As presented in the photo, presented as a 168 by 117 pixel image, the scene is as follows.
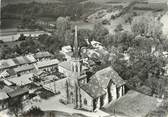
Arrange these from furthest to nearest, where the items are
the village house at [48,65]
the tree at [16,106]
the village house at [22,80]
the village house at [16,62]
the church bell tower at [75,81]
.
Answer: the village house at [16,62]
the village house at [48,65]
the village house at [22,80]
the church bell tower at [75,81]
the tree at [16,106]

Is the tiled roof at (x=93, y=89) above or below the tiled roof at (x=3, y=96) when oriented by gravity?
above

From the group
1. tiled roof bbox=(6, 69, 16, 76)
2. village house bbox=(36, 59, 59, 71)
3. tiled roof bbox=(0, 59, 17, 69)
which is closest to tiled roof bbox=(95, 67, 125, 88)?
village house bbox=(36, 59, 59, 71)

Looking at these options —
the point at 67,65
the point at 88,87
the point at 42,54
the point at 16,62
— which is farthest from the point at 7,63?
the point at 88,87

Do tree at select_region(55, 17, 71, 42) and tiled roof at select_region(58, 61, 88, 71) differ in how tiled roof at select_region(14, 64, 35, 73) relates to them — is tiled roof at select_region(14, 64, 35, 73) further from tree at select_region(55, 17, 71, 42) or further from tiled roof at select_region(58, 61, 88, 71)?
tree at select_region(55, 17, 71, 42)

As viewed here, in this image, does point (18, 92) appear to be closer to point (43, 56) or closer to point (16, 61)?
point (43, 56)

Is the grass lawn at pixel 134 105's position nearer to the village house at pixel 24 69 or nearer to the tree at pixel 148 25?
the tree at pixel 148 25

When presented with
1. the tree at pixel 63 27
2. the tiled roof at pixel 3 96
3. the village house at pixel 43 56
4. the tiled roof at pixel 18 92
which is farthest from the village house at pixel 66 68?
the tiled roof at pixel 3 96
